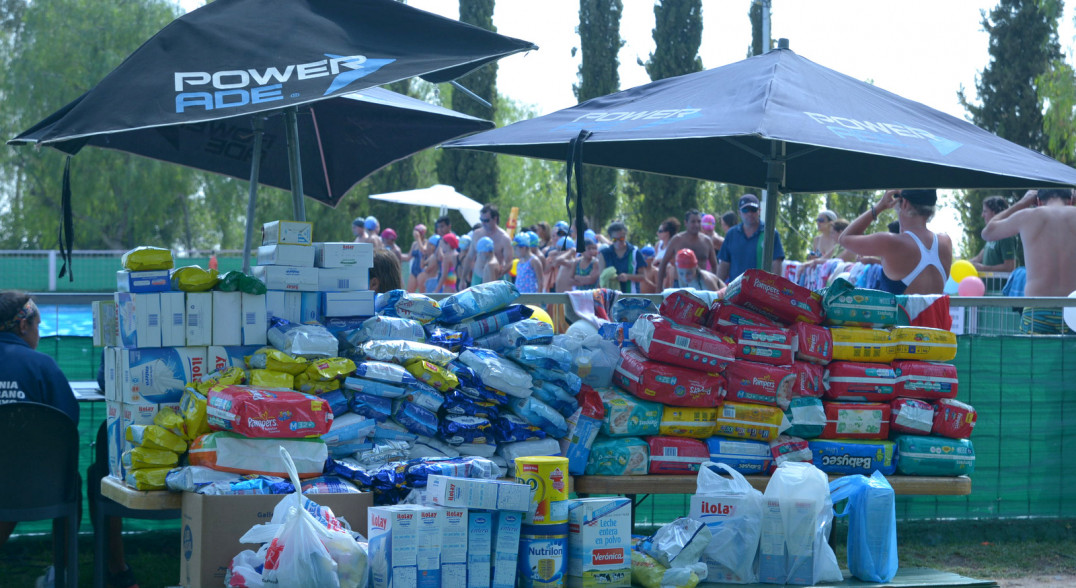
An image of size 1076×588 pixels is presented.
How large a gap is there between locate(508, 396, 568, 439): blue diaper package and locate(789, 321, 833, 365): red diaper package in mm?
1297

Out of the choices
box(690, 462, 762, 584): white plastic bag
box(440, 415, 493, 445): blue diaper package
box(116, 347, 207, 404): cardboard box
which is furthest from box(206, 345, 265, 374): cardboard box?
box(690, 462, 762, 584): white plastic bag

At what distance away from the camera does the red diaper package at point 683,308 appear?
5.25 m

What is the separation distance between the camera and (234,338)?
15.4ft

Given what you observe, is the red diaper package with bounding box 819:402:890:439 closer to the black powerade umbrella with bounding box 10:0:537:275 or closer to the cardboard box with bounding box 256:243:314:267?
the black powerade umbrella with bounding box 10:0:537:275

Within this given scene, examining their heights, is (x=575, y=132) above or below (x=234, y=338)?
above

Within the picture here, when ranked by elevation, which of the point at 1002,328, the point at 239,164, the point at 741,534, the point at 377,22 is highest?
the point at 377,22

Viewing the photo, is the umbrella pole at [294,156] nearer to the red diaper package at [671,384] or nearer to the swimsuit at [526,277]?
the red diaper package at [671,384]

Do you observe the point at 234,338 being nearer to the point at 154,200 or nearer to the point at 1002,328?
the point at 1002,328

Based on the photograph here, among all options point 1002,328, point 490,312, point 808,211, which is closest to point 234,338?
point 490,312

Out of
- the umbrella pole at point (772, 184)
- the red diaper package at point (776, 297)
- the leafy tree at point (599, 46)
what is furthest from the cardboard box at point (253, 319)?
the leafy tree at point (599, 46)

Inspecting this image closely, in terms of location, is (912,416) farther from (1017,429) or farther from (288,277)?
(288,277)

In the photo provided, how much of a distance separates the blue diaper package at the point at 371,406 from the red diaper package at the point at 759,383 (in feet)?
5.71

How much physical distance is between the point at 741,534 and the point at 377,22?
9.55 feet

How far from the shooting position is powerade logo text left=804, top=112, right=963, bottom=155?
4.42m
